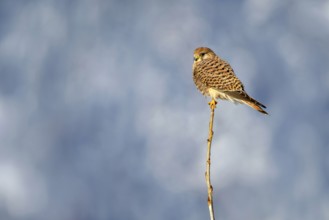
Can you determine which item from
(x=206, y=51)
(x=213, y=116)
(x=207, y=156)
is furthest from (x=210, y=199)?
(x=206, y=51)

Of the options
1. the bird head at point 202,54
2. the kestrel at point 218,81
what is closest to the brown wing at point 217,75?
the kestrel at point 218,81

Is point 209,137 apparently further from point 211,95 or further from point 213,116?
point 211,95

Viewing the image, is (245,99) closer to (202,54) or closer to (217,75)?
(217,75)

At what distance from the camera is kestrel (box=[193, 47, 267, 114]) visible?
25.3ft

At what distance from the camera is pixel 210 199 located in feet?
8.79

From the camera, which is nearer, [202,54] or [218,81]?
[218,81]

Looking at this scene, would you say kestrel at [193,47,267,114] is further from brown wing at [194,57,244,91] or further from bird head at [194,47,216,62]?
bird head at [194,47,216,62]

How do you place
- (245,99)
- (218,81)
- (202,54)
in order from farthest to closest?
(202,54) → (218,81) → (245,99)

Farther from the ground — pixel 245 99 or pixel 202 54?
pixel 202 54

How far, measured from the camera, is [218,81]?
7.89 meters

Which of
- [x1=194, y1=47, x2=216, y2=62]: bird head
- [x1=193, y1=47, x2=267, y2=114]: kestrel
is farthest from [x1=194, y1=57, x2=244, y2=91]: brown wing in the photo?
[x1=194, y1=47, x2=216, y2=62]: bird head

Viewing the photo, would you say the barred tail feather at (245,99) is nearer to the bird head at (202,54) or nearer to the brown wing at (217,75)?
the brown wing at (217,75)

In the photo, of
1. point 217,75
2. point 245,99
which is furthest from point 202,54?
point 245,99

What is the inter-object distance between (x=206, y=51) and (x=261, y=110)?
108 inches
